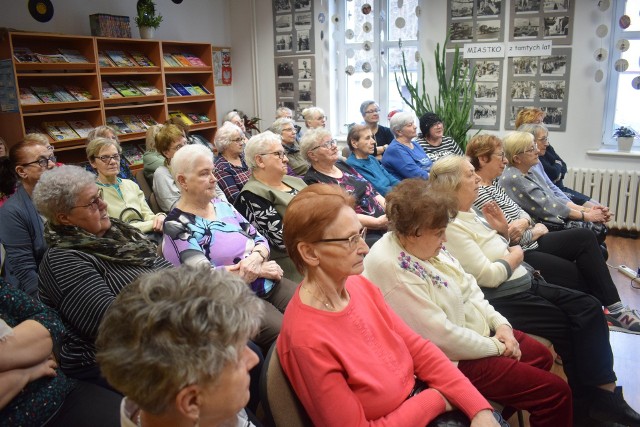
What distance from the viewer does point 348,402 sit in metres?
1.22

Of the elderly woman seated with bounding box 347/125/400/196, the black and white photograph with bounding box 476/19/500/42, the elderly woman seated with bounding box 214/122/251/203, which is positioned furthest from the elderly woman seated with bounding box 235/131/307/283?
the black and white photograph with bounding box 476/19/500/42

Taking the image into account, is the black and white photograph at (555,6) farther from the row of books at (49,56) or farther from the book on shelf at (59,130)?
the book on shelf at (59,130)

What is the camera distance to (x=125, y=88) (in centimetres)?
520

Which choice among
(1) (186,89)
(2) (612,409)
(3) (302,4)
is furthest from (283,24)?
(2) (612,409)

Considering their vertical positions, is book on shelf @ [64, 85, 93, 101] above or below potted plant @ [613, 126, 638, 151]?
above

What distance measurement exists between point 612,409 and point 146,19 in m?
5.36

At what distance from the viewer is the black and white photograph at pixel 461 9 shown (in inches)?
208

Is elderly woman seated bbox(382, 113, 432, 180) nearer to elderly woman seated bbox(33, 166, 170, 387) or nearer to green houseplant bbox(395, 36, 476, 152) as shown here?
green houseplant bbox(395, 36, 476, 152)

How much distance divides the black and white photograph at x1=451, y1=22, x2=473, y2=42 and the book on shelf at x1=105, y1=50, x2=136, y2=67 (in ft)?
11.6

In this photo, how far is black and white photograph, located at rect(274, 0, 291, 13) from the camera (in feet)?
20.9

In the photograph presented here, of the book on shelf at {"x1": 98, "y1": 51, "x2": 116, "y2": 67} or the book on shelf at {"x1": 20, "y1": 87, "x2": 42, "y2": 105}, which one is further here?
the book on shelf at {"x1": 98, "y1": 51, "x2": 116, "y2": 67}

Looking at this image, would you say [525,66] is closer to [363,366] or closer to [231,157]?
[231,157]

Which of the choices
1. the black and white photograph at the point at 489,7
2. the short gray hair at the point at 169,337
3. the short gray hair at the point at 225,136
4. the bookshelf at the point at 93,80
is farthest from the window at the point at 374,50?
the short gray hair at the point at 169,337

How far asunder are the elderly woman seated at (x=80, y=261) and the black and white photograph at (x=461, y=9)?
4.73 meters
